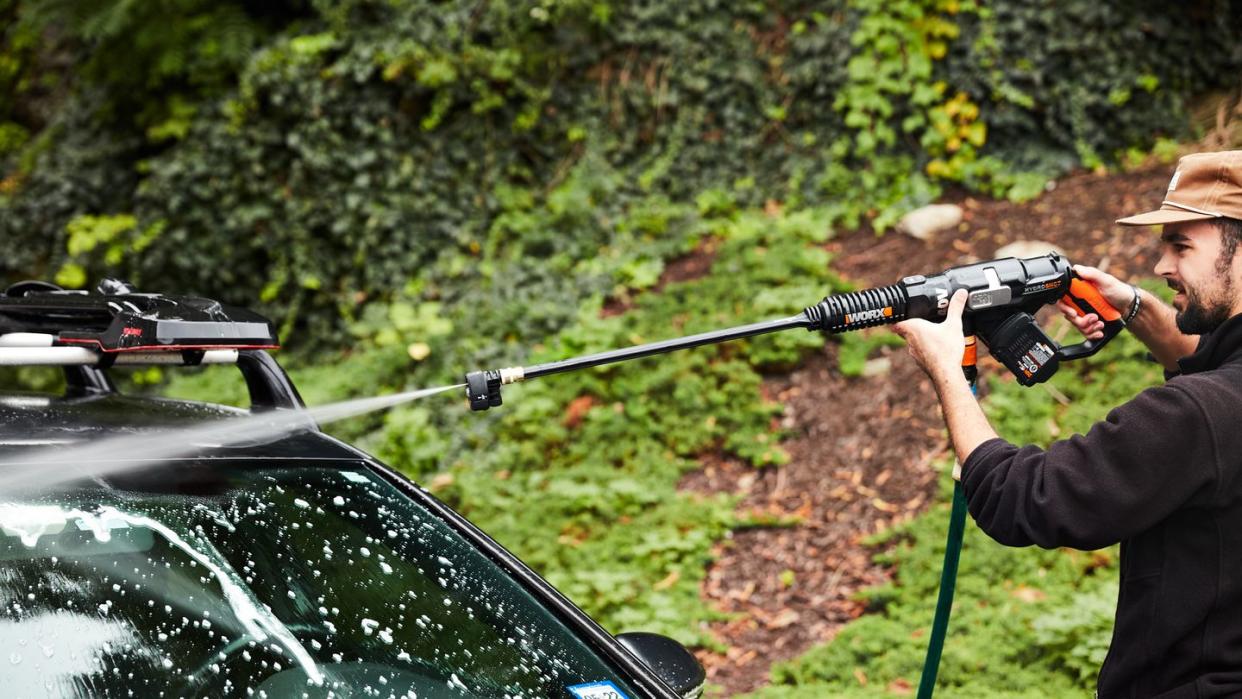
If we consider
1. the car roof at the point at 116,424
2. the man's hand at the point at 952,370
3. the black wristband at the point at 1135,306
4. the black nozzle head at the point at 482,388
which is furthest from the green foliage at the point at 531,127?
the man's hand at the point at 952,370

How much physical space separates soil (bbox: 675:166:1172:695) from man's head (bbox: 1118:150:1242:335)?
3.13m

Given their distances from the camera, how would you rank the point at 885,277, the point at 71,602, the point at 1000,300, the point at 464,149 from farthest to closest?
1. the point at 464,149
2. the point at 885,277
3. the point at 1000,300
4. the point at 71,602

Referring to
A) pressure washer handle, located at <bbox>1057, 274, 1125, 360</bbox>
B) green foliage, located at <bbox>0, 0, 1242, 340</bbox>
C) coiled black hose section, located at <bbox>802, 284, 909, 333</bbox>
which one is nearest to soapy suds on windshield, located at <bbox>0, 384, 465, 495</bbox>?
coiled black hose section, located at <bbox>802, 284, 909, 333</bbox>

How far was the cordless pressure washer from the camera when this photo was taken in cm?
248

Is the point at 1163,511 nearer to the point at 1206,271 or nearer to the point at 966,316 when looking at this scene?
the point at 1206,271

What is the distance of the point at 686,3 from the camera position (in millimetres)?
9141

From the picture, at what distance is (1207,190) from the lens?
2.20 m

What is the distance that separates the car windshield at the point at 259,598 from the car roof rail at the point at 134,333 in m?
0.30

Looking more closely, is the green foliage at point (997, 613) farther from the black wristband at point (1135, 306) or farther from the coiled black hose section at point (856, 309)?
the coiled black hose section at point (856, 309)

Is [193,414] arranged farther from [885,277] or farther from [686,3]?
[686,3]

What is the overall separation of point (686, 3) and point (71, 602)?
8.18 m

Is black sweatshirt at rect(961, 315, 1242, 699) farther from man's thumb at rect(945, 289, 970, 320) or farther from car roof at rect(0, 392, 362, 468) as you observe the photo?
car roof at rect(0, 392, 362, 468)

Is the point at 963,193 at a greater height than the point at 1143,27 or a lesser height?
lesser

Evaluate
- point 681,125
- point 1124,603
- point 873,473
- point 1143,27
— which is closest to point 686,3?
point 681,125
